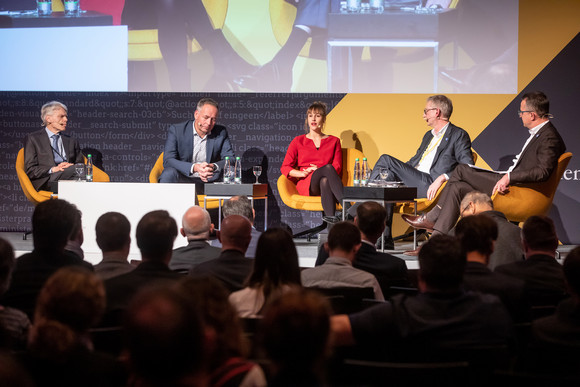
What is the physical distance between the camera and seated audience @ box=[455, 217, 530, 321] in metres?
2.11

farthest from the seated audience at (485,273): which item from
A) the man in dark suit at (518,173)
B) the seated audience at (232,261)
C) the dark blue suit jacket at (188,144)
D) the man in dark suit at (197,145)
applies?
the dark blue suit jacket at (188,144)

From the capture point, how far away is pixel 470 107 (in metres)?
6.41

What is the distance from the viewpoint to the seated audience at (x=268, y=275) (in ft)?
6.88

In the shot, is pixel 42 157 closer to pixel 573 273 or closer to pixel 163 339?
pixel 573 273

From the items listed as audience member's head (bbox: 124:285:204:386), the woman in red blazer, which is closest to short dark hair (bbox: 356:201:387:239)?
audience member's head (bbox: 124:285:204:386)

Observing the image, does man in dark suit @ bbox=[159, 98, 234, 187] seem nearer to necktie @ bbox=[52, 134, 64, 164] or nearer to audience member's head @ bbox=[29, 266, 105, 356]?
necktie @ bbox=[52, 134, 64, 164]

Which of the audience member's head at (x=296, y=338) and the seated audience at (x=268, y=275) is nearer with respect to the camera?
the audience member's head at (x=296, y=338)

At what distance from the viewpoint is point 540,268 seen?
2.42m

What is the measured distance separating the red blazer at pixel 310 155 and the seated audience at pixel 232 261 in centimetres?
339

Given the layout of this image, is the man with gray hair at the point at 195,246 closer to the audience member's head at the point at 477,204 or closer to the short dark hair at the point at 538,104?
the audience member's head at the point at 477,204

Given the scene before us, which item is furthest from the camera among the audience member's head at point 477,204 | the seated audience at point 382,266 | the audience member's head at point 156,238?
the audience member's head at point 477,204

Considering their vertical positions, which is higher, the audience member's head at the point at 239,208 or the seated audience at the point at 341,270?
the audience member's head at the point at 239,208

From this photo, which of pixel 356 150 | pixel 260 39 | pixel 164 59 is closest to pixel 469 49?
pixel 356 150

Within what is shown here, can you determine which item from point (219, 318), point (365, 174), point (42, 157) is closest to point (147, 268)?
point (219, 318)
